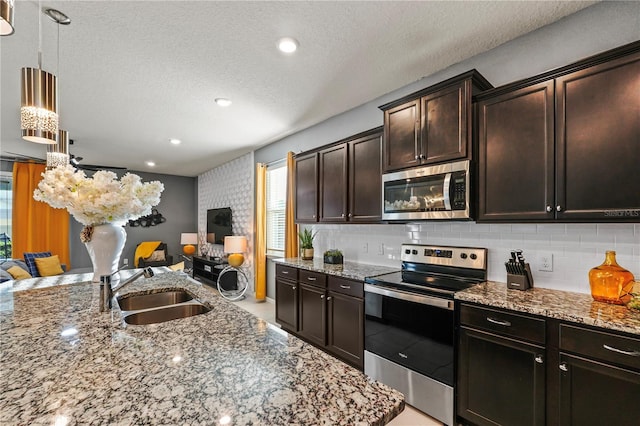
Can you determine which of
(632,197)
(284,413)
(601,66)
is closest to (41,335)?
(284,413)

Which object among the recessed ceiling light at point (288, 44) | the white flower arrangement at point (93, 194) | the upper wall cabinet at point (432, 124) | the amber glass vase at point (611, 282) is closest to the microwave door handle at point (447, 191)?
the upper wall cabinet at point (432, 124)

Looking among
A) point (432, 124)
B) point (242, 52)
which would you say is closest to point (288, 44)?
point (242, 52)

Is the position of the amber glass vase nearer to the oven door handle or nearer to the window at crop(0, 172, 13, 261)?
the oven door handle

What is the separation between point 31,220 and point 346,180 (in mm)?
6827

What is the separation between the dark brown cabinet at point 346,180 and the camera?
2.87 meters

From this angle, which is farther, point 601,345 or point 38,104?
point 38,104

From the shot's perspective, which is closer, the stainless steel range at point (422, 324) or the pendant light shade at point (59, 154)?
the stainless steel range at point (422, 324)

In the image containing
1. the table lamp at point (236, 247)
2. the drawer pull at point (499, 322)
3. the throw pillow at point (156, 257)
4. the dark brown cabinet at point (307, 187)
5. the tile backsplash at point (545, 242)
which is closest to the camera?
the drawer pull at point (499, 322)

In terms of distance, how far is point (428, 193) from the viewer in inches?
91.0

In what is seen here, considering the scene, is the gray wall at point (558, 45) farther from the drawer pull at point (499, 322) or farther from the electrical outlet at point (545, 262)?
the drawer pull at point (499, 322)

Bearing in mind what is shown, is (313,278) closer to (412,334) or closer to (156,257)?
(412,334)

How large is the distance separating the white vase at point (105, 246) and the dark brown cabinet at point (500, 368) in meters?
2.19

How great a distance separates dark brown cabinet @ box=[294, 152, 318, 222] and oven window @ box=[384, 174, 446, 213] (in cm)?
113

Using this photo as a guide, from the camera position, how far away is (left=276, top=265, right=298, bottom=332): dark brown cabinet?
11.1 ft
